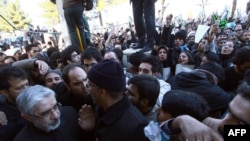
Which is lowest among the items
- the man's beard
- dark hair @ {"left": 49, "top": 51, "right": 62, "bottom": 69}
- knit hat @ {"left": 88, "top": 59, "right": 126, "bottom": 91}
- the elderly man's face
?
dark hair @ {"left": 49, "top": 51, "right": 62, "bottom": 69}

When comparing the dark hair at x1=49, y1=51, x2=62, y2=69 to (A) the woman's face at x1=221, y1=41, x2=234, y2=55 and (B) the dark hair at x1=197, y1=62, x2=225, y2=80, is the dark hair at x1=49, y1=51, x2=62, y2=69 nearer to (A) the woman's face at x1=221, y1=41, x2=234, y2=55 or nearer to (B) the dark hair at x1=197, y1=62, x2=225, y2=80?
(B) the dark hair at x1=197, y1=62, x2=225, y2=80

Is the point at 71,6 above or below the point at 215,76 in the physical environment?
above

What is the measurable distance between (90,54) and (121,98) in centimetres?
189

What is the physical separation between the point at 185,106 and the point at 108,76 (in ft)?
2.06

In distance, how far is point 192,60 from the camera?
16.4 ft

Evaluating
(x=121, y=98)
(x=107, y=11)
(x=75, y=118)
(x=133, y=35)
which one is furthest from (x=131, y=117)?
(x=107, y=11)

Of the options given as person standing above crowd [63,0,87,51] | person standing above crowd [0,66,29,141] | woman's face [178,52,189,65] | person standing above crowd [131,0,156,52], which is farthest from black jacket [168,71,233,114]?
person standing above crowd [63,0,87,51]

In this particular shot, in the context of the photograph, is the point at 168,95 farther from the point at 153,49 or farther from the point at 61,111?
the point at 153,49

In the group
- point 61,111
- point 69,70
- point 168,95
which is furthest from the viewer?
point 69,70

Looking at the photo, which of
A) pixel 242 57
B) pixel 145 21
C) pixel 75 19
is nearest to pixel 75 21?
pixel 75 19

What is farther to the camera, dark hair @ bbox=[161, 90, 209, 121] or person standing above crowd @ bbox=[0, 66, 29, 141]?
person standing above crowd @ bbox=[0, 66, 29, 141]

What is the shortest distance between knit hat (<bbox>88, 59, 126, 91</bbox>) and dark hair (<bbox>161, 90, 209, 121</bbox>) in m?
0.41

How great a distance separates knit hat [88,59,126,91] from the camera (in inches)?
78.2

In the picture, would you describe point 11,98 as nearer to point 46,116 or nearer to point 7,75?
point 7,75
